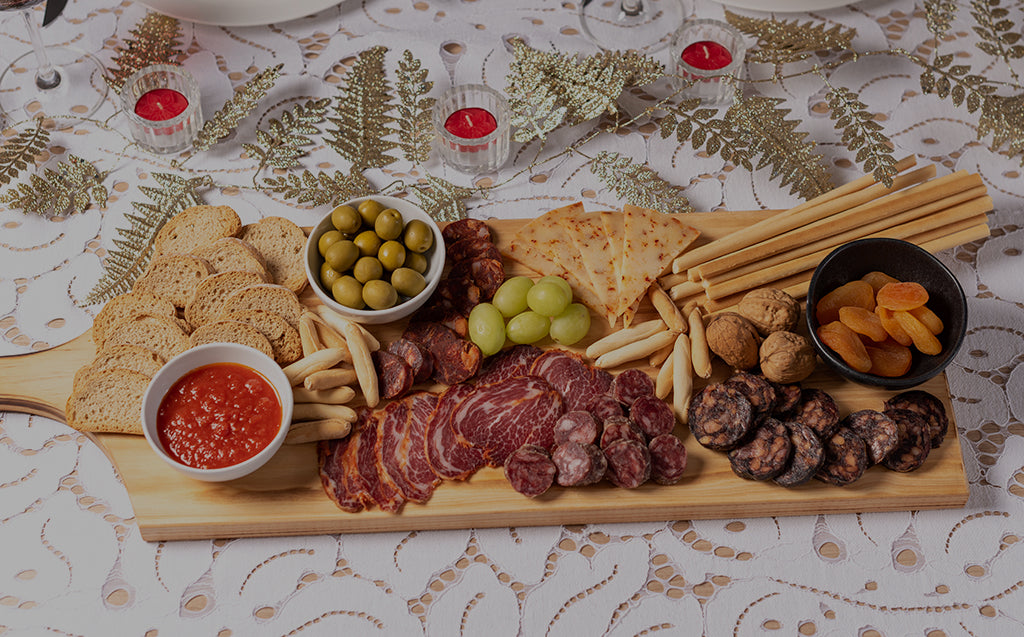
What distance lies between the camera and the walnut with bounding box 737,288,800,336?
6.13 feet

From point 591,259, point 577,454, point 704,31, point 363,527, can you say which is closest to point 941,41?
point 704,31

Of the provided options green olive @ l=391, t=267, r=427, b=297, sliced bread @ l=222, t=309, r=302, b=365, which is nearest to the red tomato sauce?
sliced bread @ l=222, t=309, r=302, b=365

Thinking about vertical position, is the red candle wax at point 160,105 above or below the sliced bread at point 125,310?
above

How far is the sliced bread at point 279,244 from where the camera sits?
202cm

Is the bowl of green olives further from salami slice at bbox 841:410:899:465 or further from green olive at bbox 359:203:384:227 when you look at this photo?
salami slice at bbox 841:410:899:465

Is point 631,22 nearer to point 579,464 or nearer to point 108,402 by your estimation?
point 579,464

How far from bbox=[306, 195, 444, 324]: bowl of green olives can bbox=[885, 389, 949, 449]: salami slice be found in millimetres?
1019

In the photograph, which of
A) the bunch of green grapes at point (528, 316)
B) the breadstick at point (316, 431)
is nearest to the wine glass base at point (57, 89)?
the breadstick at point (316, 431)

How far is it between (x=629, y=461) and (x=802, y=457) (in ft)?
1.13

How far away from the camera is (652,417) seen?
1.80 m

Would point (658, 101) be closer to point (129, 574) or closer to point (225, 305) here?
point (225, 305)

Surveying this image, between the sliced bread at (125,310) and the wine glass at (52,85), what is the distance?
742mm

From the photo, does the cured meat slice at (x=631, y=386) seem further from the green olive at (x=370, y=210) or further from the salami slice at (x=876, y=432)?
the green olive at (x=370, y=210)

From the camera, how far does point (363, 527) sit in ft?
5.96
